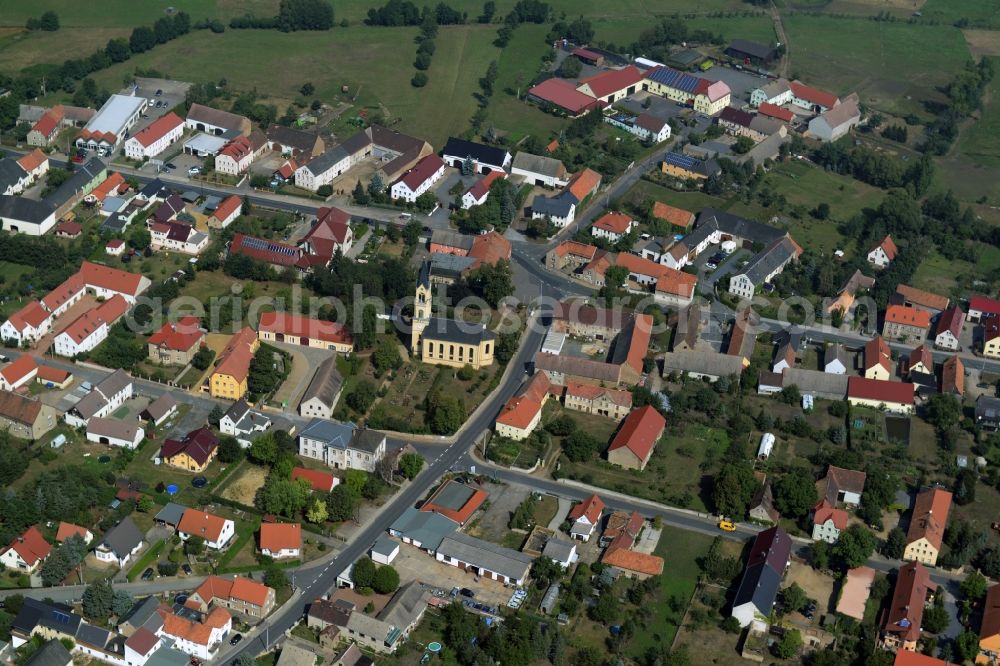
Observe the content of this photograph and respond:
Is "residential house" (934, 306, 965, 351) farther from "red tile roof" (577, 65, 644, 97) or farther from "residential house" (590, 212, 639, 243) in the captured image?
"red tile roof" (577, 65, 644, 97)

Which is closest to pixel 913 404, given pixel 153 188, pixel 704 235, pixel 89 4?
pixel 704 235

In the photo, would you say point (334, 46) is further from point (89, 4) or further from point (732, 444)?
point (732, 444)

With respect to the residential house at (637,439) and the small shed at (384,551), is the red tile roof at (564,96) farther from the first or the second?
the small shed at (384,551)

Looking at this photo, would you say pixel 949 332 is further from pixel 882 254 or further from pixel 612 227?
Result: pixel 612 227

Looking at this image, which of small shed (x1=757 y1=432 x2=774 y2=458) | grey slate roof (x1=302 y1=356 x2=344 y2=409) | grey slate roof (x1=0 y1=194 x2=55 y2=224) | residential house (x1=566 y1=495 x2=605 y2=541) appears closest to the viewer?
residential house (x1=566 y1=495 x2=605 y2=541)

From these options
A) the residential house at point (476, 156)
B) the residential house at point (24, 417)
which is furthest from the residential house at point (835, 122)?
the residential house at point (24, 417)

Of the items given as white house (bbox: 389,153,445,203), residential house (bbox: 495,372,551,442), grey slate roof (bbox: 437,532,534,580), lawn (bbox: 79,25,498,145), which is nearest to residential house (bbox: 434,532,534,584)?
grey slate roof (bbox: 437,532,534,580)
